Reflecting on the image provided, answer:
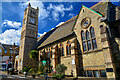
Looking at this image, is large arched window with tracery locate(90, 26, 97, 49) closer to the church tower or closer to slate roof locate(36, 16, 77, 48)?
slate roof locate(36, 16, 77, 48)

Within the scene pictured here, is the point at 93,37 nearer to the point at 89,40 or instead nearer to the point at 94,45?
the point at 89,40

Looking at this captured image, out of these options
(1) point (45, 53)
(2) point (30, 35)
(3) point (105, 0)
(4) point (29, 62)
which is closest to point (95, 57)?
(3) point (105, 0)

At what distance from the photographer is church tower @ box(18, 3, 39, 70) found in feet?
100

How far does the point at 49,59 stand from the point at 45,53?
270 cm

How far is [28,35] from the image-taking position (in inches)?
1316

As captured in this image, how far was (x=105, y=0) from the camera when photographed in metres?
16.9

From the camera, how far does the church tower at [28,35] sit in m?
30.5

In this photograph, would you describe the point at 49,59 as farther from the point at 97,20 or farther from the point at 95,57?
the point at 97,20

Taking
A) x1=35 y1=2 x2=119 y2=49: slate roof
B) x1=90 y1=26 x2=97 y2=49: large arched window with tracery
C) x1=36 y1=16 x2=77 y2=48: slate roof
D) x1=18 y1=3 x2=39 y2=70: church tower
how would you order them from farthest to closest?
x1=18 y1=3 x2=39 y2=70: church tower
x1=36 y1=16 x2=77 y2=48: slate roof
x1=35 y1=2 x2=119 y2=49: slate roof
x1=90 y1=26 x2=97 y2=49: large arched window with tracery

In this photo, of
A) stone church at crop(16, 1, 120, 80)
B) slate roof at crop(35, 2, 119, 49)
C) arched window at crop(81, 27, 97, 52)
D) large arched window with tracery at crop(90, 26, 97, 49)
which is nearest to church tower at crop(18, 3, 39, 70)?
slate roof at crop(35, 2, 119, 49)

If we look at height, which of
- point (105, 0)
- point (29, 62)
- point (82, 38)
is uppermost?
point (105, 0)

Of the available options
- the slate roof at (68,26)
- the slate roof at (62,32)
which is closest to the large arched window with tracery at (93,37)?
the slate roof at (68,26)

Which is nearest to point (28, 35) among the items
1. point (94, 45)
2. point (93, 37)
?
point (93, 37)

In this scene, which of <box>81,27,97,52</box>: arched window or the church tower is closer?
<box>81,27,97,52</box>: arched window
